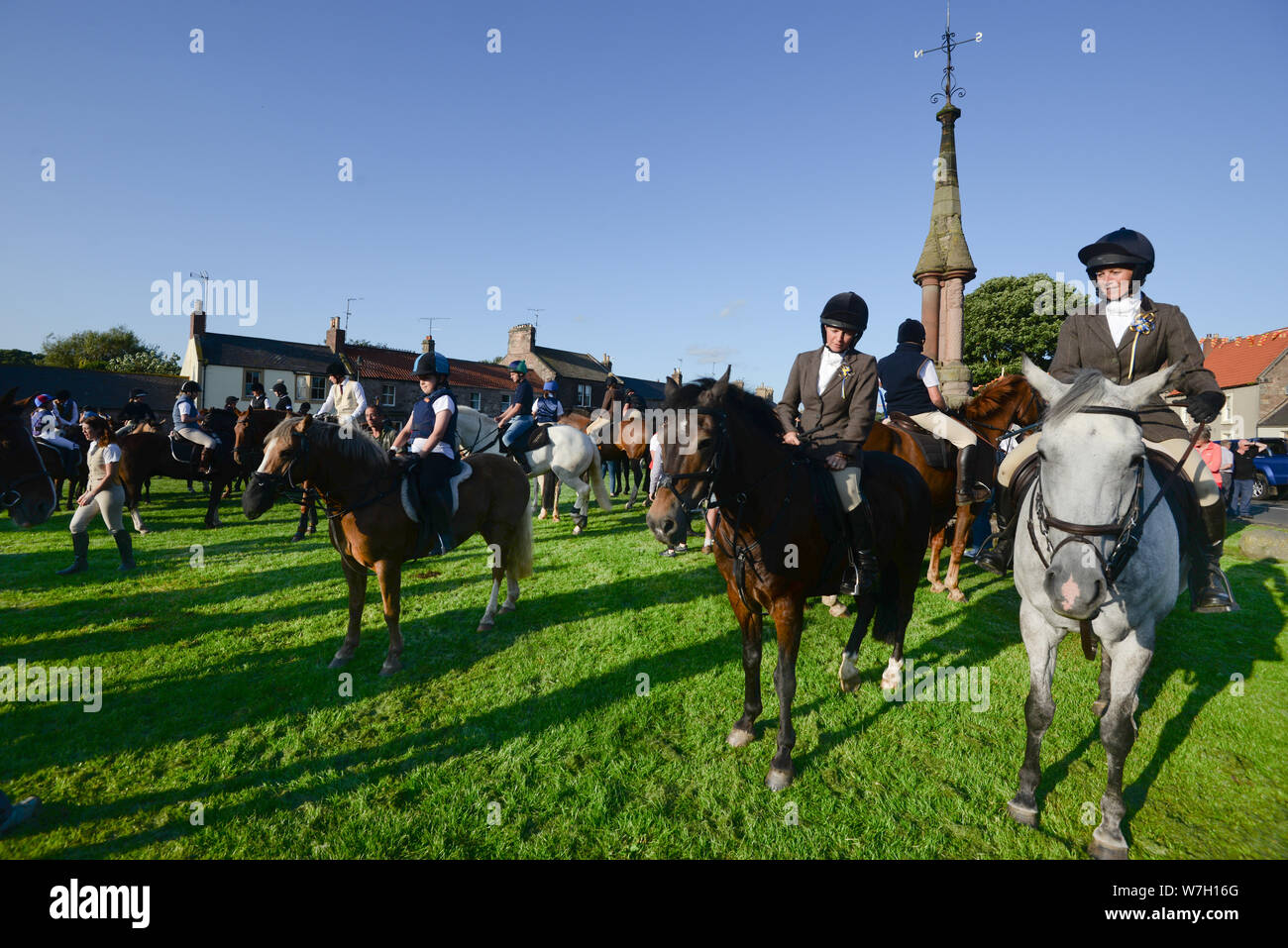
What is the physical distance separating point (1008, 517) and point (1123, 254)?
2.25 meters

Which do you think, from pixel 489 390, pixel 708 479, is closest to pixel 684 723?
pixel 708 479

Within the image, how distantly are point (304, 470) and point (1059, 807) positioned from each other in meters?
6.80

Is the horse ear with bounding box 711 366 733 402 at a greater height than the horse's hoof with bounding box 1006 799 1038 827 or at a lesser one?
greater

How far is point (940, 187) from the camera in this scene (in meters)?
17.8

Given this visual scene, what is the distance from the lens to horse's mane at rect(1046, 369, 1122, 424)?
3.12m

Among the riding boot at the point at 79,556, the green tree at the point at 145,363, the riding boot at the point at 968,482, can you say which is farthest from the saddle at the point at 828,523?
the green tree at the point at 145,363

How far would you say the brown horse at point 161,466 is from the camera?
12.7 m

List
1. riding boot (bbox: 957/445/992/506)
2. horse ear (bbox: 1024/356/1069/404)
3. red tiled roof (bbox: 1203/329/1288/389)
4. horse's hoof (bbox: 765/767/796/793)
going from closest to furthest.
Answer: horse ear (bbox: 1024/356/1069/404), horse's hoof (bbox: 765/767/796/793), riding boot (bbox: 957/445/992/506), red tiled roof (bbox: 1203/329/1288/389)

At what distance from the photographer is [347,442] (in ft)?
18.4

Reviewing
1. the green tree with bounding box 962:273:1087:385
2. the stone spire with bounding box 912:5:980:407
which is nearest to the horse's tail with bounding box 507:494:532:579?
the stone spire with bounding box 912:5:980:407

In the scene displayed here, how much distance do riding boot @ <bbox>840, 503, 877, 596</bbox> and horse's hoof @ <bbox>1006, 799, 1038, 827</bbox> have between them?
66.7 inches

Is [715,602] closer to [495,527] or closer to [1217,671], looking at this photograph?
[495,527]

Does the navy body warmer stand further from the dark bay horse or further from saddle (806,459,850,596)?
saddle (806,459,850,596)

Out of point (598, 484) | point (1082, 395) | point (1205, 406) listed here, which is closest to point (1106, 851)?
point (1082, 395)
